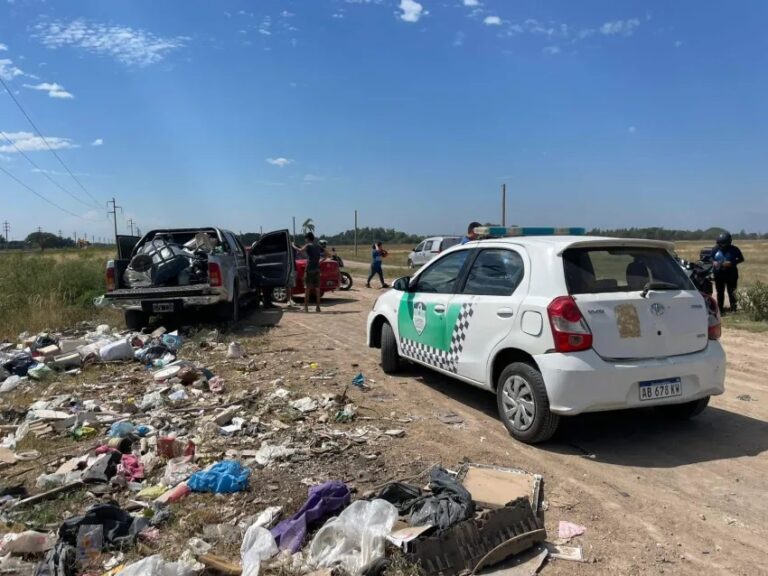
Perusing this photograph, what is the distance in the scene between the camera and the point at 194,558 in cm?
310

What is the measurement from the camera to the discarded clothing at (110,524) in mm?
3289

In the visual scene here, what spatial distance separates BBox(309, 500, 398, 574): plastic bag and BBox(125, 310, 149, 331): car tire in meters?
8.54

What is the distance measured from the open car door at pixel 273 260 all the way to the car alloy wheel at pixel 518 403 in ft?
30.7

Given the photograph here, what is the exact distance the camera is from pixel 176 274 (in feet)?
35.2

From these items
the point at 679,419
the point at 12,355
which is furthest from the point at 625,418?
the point at 12,355

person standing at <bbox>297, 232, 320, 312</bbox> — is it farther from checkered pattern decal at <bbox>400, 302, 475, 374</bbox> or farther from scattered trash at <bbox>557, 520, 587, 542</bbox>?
scattered trash at <bbox>557, 520, 587, 542</bbox>

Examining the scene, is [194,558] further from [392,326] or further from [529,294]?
[392,326]

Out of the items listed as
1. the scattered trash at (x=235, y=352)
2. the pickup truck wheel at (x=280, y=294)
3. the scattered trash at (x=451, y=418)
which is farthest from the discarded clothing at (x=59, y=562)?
the pickup truck wheel at (x=280, y=294)

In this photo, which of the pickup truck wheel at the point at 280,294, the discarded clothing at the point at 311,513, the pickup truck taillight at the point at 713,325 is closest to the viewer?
the discarded clothing at the point at 311,513

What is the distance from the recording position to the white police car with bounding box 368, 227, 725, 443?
4379 mm

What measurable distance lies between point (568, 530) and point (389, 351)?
12.9ft

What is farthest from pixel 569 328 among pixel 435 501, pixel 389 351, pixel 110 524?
pixel 110 524

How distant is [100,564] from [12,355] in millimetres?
6587

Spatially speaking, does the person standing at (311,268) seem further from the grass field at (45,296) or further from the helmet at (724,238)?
the helmet at (724,238)
